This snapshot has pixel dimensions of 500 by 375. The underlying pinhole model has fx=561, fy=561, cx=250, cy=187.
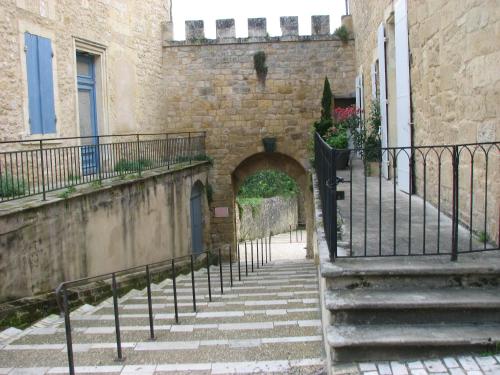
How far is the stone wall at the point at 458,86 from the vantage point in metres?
4.65

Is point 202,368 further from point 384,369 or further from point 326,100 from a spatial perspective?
point 326,100

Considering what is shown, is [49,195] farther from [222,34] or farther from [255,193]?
[255,193]

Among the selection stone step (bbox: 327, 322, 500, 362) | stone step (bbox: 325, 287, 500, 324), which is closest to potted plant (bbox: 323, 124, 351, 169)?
stone step (bbox: 325, 287, 500, 324)

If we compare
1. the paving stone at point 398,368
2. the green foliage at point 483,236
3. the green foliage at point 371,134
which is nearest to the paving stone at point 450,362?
the paving stone at point 398,368

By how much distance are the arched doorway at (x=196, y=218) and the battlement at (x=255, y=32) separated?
13.4ft

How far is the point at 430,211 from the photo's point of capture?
645cm

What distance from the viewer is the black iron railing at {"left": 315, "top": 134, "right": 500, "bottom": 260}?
14.4ft

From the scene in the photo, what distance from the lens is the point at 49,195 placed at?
306 inches

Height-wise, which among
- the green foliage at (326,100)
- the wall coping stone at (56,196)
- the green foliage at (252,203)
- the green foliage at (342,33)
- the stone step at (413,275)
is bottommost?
the green foliage at (252,203)

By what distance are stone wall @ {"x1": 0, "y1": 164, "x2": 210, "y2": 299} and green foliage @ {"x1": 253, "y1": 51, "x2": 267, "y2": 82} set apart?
13.6ft

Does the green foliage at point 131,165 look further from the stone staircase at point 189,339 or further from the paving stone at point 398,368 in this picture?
the paving stone at point 398,368

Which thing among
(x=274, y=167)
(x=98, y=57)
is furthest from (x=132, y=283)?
(x=274, y=167)

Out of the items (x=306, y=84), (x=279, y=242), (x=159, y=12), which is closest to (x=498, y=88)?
(x=306, y=84)

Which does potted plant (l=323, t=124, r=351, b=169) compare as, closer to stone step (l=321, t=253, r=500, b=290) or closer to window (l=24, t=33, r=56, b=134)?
window (l=24, t=33, r=56, b=134)
